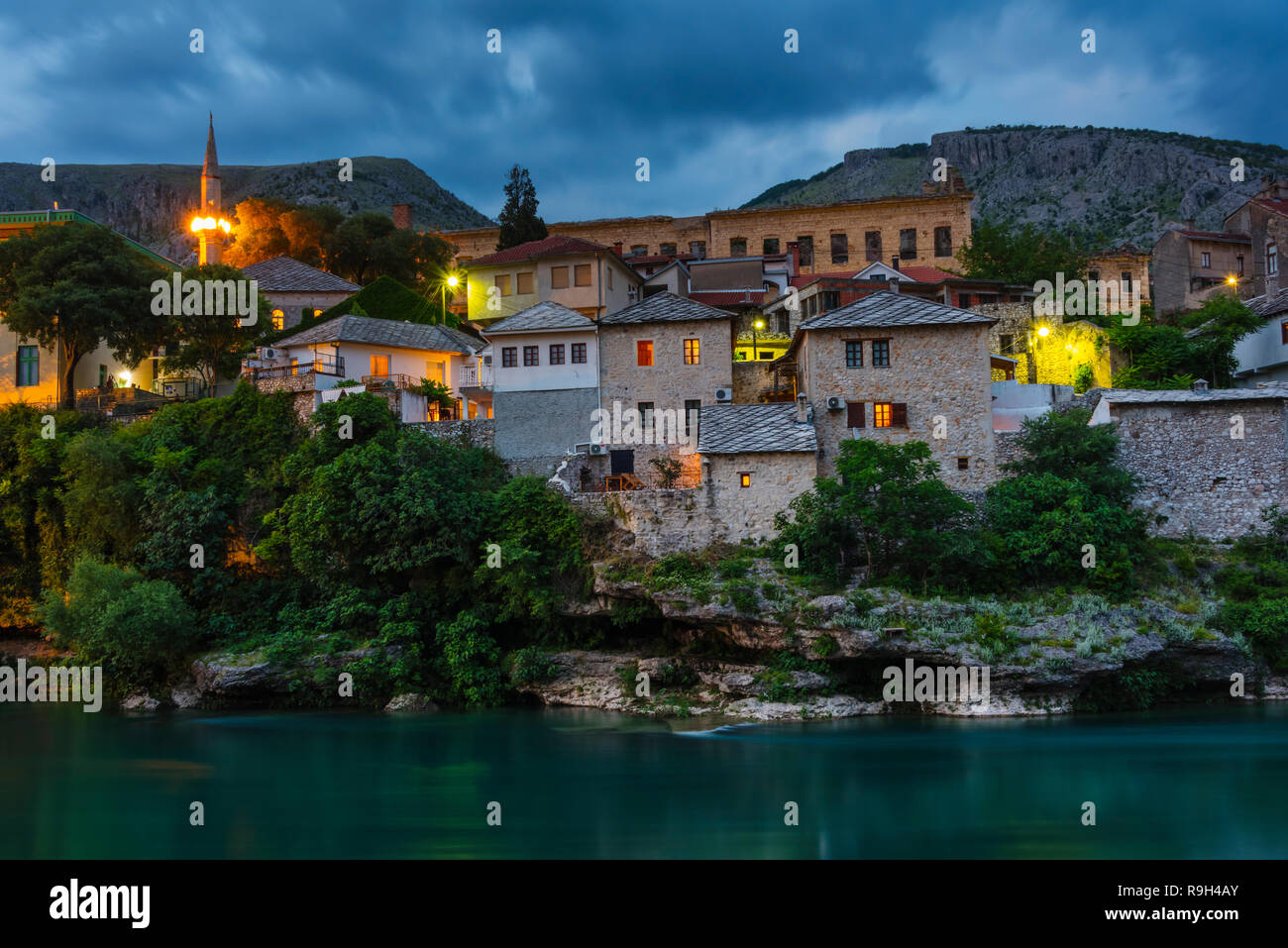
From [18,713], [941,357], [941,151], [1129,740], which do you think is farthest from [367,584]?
[941,151]

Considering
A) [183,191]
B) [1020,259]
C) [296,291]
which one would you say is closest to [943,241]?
[1020,259]

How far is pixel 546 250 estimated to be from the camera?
44906mm

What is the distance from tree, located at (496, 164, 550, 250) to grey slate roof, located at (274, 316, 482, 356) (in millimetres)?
13630

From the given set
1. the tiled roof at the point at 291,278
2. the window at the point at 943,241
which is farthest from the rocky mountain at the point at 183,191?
the window at the point at 943,241

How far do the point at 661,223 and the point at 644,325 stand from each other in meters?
32.1

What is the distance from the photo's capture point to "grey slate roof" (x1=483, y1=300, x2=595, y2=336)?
3606cm

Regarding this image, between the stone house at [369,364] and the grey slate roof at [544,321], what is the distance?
3.74m

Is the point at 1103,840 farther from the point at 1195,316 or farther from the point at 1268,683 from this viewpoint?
the point at 1195,316

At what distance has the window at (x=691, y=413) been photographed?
3525 cm

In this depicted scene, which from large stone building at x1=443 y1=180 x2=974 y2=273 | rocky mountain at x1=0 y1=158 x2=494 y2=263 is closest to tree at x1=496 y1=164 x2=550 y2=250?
large stone building at x1=443 y1=180 x2=974 y2=273

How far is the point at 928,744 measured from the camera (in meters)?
23.7

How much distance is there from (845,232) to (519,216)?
20.7 meters

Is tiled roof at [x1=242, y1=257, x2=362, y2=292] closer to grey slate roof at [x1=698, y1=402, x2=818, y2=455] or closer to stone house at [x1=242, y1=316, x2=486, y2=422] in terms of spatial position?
stone house at [x1=242, y1=316, x2=486, y2=422]

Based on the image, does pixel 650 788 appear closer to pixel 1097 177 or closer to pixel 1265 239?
pixel 1265 239
